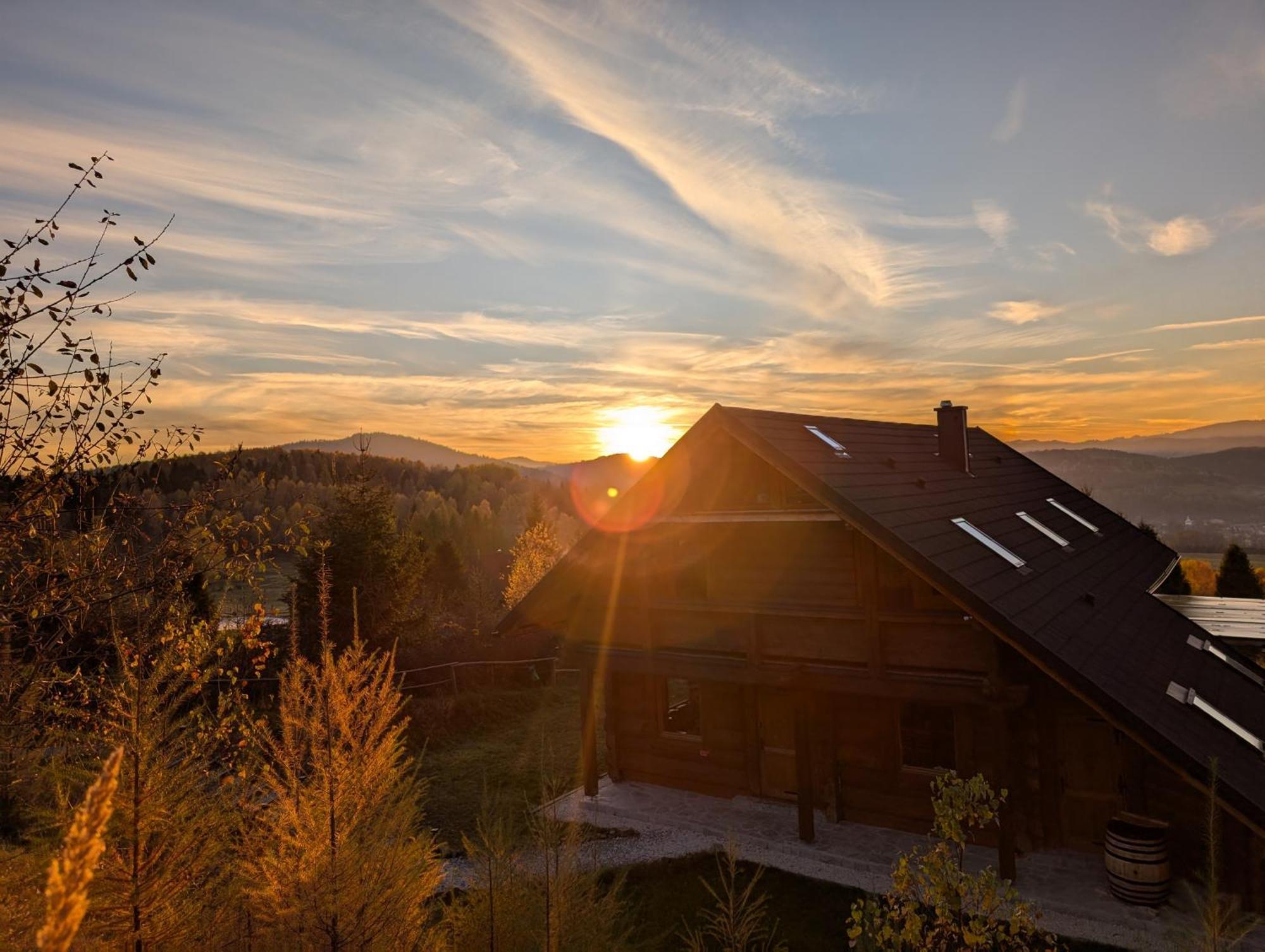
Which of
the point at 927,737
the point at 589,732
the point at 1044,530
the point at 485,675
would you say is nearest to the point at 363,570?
the point at 485,675

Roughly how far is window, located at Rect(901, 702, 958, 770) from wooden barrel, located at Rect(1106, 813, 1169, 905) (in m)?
2.44

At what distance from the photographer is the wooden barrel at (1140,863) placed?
9.52 m

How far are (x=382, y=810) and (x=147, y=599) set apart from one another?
3.49 m

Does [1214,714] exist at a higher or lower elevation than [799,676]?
lower

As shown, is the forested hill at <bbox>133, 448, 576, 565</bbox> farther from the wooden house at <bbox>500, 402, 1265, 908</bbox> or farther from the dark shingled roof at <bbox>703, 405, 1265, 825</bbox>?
the dark shingled roof at <bbox>703, 405, 1265, 825</bbox>

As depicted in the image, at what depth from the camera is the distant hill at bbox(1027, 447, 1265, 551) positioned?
142250 millimetres

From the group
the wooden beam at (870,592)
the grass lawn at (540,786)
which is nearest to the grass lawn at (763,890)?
the grass lawn at (540,786)

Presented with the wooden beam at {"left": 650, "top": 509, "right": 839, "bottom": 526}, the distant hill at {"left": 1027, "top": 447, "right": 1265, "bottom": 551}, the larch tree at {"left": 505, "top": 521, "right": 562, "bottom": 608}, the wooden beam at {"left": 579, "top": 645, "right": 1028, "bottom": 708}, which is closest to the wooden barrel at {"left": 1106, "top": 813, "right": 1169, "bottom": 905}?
the wooden beam at {"left": 579, "top": 645, "right": 1028, "bottom": 708}

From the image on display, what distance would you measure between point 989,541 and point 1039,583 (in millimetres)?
1026

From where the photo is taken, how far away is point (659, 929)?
9.83 m

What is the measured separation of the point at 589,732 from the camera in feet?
45.8

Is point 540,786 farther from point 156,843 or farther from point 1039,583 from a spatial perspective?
point 156,843

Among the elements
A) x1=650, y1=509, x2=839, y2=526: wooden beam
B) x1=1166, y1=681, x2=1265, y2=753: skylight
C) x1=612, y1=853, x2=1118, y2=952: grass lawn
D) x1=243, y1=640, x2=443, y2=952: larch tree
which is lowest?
x1=612, y1=853, x2=1118, y2=952: grass lawn

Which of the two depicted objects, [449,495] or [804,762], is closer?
[804,762]
